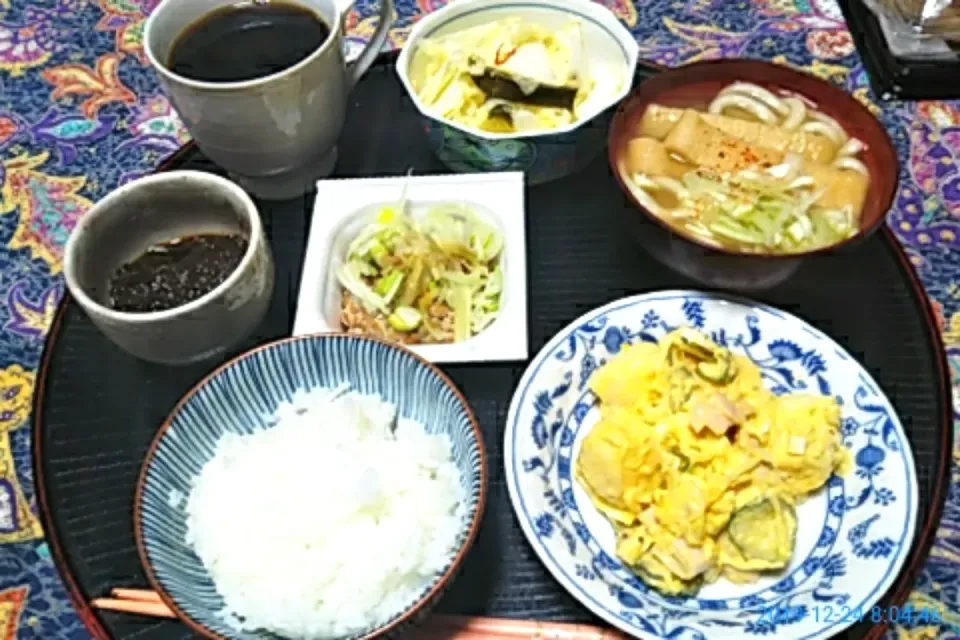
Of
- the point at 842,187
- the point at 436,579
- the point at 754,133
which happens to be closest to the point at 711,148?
the point at 754,133

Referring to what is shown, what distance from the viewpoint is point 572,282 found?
1428 mm

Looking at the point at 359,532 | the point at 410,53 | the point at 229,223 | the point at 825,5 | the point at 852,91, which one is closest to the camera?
the point at 359,532

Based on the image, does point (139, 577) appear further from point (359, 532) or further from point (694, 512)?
point (694, 512)

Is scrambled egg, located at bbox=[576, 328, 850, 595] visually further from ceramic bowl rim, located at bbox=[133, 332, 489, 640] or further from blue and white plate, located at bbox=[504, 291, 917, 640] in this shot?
ceramic bowl rim, located at bbox=[133, 332, 489, 640]

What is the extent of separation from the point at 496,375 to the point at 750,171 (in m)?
0.54

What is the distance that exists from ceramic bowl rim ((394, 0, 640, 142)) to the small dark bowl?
59 millimetres

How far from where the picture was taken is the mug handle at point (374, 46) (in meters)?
1.44

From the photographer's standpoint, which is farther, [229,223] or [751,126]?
[751,126]

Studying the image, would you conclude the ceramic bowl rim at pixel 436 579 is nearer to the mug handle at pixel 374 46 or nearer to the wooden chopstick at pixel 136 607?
the wooden chopstick at pixel 136 607

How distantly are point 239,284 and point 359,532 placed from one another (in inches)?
14.3

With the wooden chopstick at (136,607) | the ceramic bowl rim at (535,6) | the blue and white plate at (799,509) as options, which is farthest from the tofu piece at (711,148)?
the wooden chopstick at (136,607)

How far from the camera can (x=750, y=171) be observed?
1451mm

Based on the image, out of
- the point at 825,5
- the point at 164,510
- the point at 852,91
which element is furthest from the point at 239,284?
the point at 825,5

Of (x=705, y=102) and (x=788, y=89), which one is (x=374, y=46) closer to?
(x=705, y=102)
